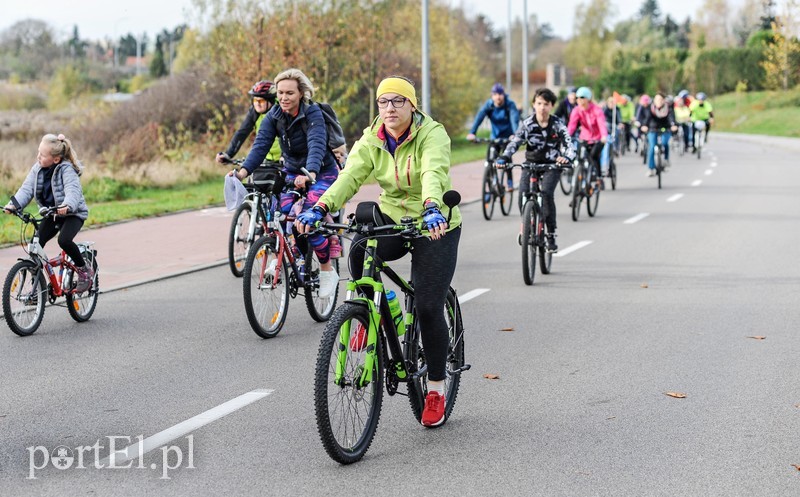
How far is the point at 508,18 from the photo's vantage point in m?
60.0

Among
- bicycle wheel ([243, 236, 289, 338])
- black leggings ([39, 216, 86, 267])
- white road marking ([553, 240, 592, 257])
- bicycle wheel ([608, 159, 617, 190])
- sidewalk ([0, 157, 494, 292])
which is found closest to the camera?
bicycle wheel ([243, 236, 289, 338])

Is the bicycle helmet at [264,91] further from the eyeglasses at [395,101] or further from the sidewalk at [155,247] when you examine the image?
the eyeglasses at [395,101]

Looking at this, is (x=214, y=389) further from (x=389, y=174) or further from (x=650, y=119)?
(x=650, y=119)

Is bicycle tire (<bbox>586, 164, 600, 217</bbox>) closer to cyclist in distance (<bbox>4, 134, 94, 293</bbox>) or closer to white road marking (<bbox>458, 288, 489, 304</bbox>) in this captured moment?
white road marking (<bbox>458, 288, 489, 304</bbox>)

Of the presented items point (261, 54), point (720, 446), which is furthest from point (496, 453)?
point (261, 54)

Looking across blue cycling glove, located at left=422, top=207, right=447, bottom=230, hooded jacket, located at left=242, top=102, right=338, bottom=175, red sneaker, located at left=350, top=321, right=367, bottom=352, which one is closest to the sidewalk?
hooded jacket, located at left=242, top=102, right=338, bottom=175

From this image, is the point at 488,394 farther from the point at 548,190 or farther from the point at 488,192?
the point at 488,192

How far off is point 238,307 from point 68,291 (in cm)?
146

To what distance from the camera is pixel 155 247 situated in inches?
527

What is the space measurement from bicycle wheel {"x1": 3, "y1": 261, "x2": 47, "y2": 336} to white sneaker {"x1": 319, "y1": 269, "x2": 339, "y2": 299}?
78.2 inches

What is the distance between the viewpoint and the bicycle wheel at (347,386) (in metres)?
4.67

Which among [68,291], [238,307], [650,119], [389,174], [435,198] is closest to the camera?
[435,198]

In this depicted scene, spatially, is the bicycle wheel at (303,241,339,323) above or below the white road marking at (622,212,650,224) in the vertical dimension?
above

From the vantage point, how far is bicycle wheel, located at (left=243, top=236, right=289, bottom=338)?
780 cm
